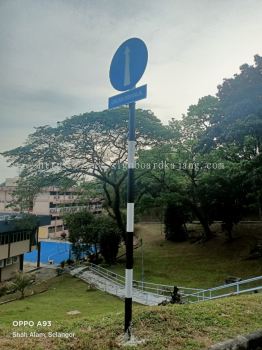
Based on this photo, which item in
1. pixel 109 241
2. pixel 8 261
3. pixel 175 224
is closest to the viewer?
pixel 8 261

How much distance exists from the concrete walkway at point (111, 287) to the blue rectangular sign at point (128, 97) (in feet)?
38.2

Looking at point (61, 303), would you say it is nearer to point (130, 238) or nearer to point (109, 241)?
point (109, 241)

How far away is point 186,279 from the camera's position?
20516 millimetres

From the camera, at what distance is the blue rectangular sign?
3.67m

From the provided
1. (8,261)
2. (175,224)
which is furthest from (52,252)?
(175,224)

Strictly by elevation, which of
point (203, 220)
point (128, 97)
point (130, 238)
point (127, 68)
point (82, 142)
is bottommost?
point (203, 220)

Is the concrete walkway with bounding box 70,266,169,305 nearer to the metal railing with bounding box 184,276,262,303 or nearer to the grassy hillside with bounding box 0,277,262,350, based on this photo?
the metal railing with bounding box 184,276,262,303

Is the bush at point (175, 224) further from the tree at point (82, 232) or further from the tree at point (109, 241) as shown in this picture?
the tree at point (82, 232)

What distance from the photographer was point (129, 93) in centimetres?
382

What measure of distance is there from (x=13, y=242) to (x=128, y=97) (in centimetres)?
2384

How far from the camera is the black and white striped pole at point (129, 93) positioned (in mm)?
3768

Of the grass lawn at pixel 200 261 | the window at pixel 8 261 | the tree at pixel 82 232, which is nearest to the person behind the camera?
the grass lawn at pixel 200 261

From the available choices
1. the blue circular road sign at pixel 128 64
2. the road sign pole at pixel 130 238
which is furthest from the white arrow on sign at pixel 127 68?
the road sign pole at pixel 130 238

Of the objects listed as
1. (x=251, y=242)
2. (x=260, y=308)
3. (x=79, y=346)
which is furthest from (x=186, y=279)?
(x=79, y=346)
